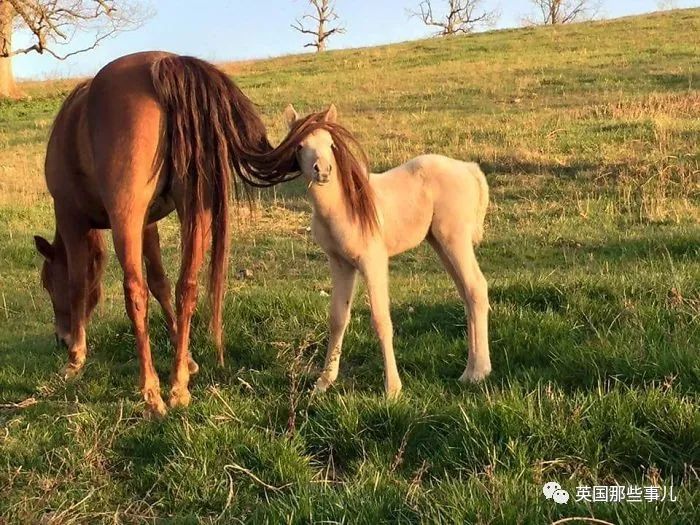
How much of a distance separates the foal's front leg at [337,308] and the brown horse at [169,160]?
2.26ft

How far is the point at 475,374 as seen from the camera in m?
4.00

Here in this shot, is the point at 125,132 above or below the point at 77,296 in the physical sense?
above

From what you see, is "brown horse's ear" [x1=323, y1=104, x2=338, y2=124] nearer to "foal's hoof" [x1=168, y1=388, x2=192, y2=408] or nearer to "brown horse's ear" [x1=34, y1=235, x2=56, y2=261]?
"foal's hoof" [x1=168, y1=388, x2=192, y2=408]

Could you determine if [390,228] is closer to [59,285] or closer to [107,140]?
[107,140]

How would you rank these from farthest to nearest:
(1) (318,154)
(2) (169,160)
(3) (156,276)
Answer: (3) (156,276)
(2) (169,160)
(1) (318,154)

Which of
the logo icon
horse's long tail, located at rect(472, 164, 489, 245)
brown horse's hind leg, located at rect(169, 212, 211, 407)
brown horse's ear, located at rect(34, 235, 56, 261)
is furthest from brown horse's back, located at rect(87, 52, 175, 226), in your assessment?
the logo icon

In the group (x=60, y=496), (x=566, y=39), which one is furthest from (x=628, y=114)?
(x=566, y=39)

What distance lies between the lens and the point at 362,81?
24.3m

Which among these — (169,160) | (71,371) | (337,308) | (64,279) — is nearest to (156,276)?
(64,279)

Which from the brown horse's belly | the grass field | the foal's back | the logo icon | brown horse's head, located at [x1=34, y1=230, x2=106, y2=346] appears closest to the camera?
the logo icon

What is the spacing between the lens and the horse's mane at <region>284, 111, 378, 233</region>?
12.3ft

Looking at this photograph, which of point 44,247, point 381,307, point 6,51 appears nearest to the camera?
point 381,307

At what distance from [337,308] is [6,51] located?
2574 cm

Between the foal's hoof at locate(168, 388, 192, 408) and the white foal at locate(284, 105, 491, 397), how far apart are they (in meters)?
0.82
